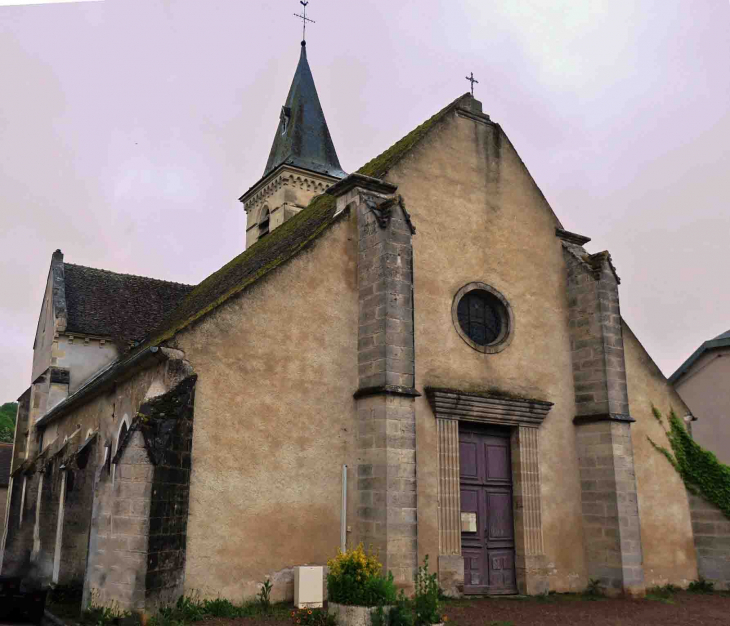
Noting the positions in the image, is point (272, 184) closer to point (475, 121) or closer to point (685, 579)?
point (475, 121)

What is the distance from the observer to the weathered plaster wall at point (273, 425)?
10172 millimetres

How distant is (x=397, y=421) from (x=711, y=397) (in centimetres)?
1499

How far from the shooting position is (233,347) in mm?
10789

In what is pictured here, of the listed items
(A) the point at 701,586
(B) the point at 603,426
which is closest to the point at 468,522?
(B) the point at 603,426

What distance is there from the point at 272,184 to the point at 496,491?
20.3 meters

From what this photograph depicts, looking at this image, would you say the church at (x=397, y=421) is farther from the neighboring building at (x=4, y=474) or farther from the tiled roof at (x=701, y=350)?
the neighboring building at (x=4, y=474)

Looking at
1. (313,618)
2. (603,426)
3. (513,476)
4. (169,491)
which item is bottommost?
(313,618)

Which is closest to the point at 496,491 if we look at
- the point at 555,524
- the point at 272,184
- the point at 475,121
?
the point at 555,524

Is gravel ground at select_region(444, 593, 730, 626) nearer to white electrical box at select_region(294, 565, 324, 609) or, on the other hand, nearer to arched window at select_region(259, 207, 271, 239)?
white electrical box at select_region(294, 565, 324, 609)

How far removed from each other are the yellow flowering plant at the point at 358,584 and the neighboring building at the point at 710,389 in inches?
632

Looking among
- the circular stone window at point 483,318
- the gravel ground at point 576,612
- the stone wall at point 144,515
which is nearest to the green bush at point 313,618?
the gravel ground at point 576,612

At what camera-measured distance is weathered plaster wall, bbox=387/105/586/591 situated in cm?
1297

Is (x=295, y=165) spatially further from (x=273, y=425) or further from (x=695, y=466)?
(x=273, y=425)

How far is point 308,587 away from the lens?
10297 mm
